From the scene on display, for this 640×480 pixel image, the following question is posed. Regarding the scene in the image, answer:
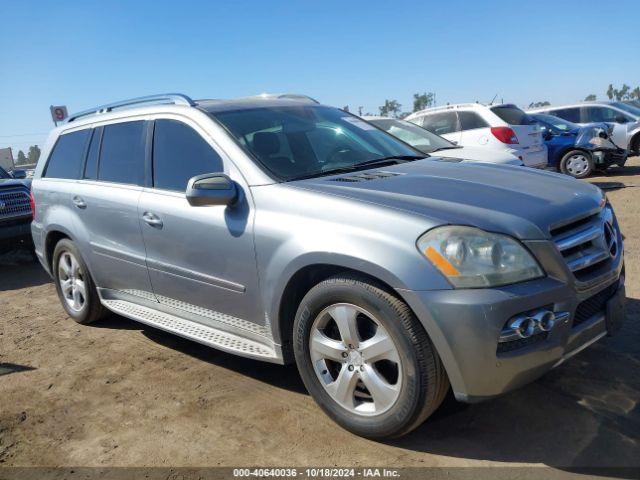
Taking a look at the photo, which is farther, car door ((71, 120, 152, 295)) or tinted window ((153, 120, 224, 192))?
car door ((71, 120, 152, 295))

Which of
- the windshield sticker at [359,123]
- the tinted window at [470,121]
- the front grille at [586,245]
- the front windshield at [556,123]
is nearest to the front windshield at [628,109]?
the front windshield at [556,123]

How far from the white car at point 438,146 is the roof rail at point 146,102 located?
2.56 m

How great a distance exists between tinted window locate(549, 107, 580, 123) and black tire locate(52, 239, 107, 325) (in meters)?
14.0

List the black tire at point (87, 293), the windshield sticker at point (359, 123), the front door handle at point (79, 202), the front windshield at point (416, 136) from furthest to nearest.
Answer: the front windshield at point (416, 136)
the black tire at point (87, 293)
the front door handle at point (79, 202)
the windshield sticker at point (359, 123)

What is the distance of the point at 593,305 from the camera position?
8.97 ft

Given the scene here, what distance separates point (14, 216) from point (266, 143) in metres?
6.11

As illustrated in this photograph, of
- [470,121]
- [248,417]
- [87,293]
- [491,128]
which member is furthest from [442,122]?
[248,417]

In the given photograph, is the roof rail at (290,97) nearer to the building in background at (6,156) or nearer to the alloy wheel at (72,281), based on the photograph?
the alloy wheel at (72,281)

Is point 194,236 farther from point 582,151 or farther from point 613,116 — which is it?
point 613,116

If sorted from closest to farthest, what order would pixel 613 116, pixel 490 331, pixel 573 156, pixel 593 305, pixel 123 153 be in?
pixel 490 331 < pixel 593 305 < pixel 123 153 < pixel 573 156 < pixel 613 116

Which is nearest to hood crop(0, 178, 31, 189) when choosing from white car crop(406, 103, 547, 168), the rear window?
white car crop(406, 103, 547, 168)

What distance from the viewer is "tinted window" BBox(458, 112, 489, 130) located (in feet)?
33.7

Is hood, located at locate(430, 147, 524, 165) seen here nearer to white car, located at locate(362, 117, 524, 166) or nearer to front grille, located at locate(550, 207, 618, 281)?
white car, located at locate(362, 117, 524, 166)

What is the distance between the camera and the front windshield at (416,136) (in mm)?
7665
